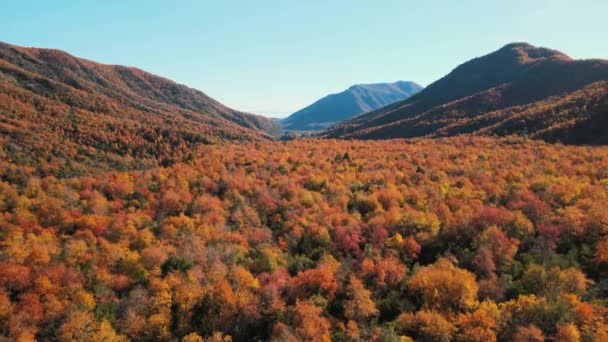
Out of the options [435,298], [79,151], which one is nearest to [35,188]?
[79,151]

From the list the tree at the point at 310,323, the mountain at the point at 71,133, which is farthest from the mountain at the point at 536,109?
the mountain at the point at 71,133

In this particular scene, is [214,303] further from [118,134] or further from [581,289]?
[118,134]

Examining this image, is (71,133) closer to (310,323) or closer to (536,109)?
(310,323)

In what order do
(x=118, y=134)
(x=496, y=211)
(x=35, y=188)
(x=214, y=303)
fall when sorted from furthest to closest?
(x=118, y=134) < (x=35, y=188) < (x=496, y=211) < (x=214, y=303)

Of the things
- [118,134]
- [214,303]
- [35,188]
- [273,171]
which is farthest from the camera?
[118,134]

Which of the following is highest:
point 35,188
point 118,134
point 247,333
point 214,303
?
point 118,134

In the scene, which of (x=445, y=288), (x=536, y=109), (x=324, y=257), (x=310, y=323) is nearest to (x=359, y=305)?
(x=310, y=323)

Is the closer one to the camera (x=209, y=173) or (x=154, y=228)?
(x=154, y=228)

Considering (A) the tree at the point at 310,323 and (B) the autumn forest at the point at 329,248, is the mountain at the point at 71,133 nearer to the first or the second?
(B) the autumn forest at the point at 329,248
